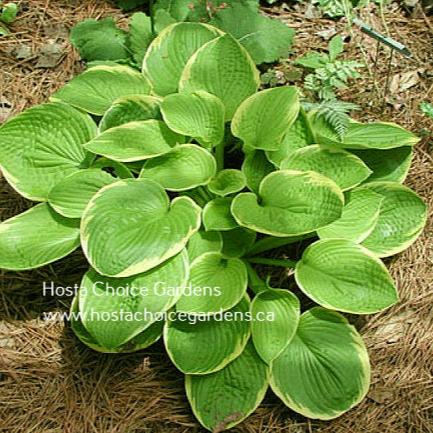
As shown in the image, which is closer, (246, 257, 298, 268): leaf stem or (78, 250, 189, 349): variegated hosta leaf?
(78, 250, 189, 349): variegated hosta leaf

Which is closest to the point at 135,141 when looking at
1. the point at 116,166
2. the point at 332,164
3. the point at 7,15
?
the point at 116,166

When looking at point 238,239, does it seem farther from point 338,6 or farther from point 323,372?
point 338,6

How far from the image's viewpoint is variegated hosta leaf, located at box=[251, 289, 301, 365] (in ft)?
5.36

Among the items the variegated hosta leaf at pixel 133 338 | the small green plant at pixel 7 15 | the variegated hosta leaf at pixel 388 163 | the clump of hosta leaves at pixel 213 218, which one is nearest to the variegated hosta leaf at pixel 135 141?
the clump of hosta leaves at pixel 213 218

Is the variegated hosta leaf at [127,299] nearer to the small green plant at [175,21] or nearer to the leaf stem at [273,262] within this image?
the leaf stem at [273,262]

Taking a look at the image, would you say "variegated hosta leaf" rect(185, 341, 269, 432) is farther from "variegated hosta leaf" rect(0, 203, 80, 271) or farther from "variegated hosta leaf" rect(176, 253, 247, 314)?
"variegated hosta leaf" rect(0, 203, 80, 271)

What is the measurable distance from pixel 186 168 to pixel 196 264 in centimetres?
27

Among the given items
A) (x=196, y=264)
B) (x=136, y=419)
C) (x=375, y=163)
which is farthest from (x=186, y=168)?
(x=136, y=419)

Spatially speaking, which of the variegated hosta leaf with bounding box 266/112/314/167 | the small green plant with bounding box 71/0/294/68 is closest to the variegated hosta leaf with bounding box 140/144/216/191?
the variegated hosta leaf with bounding box 266/112/314/167

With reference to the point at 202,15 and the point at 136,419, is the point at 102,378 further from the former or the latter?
the point at 202,15

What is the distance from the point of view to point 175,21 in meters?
2.09

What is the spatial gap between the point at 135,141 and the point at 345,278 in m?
0.67

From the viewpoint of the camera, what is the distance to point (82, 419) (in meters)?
1.69

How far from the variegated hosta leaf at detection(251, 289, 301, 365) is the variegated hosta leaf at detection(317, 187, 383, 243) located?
204mm
